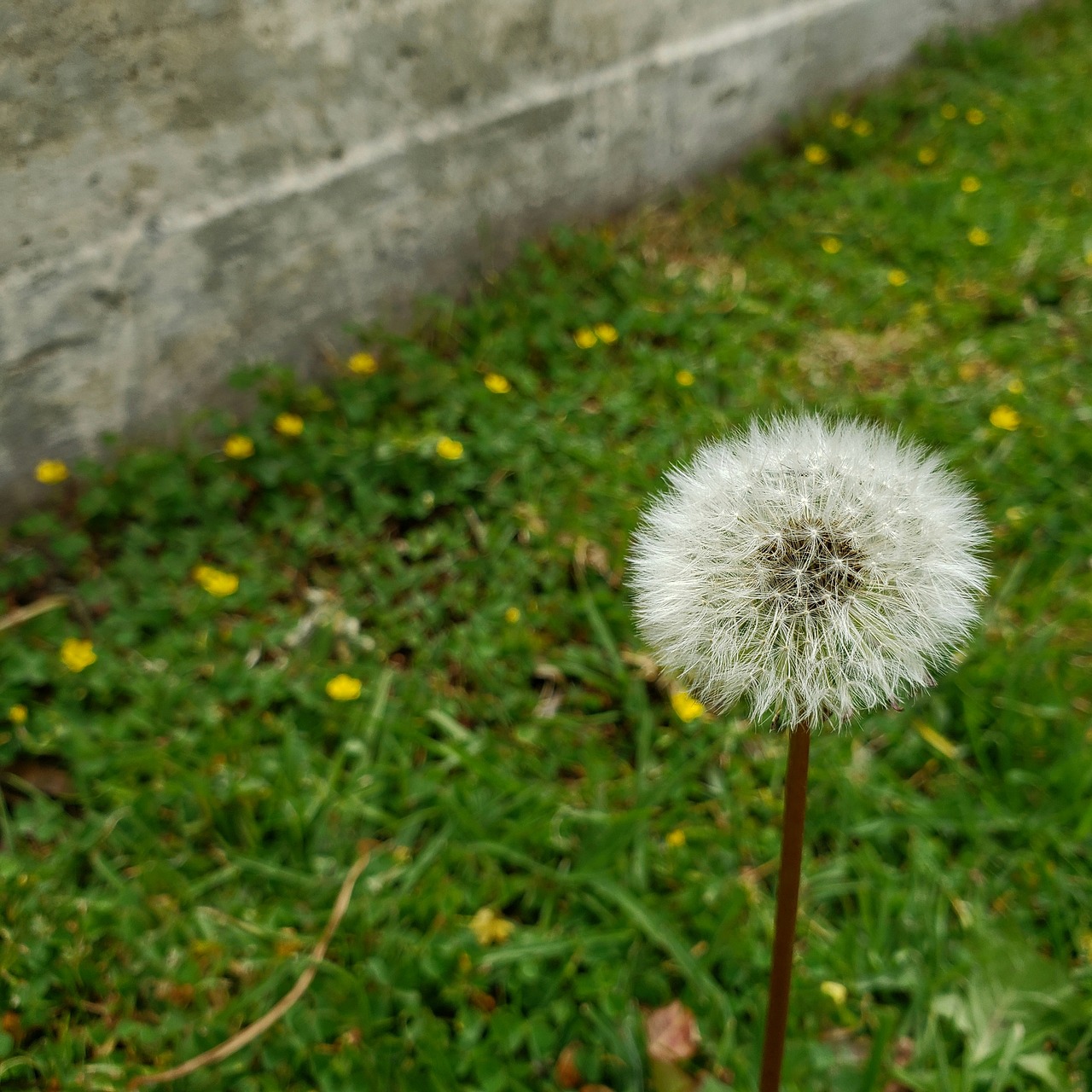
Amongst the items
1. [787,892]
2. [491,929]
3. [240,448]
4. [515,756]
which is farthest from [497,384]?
[787,892]

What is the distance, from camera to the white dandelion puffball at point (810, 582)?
106 cm

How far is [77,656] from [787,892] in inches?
72.1

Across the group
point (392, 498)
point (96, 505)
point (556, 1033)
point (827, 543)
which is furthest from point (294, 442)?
point (827, 543)

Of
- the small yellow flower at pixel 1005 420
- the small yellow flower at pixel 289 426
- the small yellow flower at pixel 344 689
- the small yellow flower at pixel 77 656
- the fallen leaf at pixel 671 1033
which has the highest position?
the small yellow flower at pixel 289 426

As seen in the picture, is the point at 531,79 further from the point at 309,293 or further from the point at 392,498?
the point at 392,498

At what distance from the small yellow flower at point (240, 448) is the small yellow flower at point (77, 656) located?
69 cm

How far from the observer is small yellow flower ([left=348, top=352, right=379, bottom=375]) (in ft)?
9.87

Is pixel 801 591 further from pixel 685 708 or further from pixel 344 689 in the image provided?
pixel 344 689

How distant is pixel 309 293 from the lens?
303 cm

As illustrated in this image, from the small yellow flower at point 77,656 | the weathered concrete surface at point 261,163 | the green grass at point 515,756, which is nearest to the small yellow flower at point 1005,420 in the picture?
the green grass at point 515,756

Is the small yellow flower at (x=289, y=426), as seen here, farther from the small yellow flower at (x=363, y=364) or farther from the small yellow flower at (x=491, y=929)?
the small yellow flower at (x=491, y=929)

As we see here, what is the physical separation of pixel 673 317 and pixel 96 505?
6.31 ft

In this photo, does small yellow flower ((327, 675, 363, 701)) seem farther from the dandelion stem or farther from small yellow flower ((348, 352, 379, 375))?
the dandelion stem

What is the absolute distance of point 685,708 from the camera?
7.16ft
